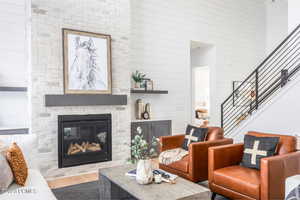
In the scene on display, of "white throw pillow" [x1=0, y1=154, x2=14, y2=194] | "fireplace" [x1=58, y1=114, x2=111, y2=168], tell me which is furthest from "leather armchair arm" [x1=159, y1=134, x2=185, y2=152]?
"white throw pillow" [x1=0, y1=154, x2=14, y2=194]

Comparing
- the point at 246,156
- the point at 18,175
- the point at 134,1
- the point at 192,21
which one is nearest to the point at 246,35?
the point at 192,21

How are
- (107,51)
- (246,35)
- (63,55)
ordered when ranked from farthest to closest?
(246,35)
(107,51)
(63,55)

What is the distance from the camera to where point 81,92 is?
157 inches

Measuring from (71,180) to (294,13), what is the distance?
17.6 ft

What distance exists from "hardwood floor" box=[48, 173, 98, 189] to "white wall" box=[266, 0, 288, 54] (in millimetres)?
6760

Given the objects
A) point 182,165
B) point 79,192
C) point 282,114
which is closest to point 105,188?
point 79,192

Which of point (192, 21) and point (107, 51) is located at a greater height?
point (192, 21)

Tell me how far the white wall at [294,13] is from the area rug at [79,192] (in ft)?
13.3

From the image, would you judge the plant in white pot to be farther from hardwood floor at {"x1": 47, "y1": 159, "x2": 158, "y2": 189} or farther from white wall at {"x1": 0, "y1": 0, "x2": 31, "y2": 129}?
white wall at {"x1": 0, "y1": 0, "x2": 31, "y2": 129}

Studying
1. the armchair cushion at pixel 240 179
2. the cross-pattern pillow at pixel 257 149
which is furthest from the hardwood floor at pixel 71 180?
the cross-pattern pillow at pixel 257 149

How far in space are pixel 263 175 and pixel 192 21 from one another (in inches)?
185

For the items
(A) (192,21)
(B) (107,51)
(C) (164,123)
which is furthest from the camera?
(A) (192,21)

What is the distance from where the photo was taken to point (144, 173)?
2244mm

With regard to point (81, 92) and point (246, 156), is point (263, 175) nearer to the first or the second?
point (246, 156)
